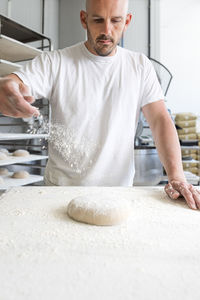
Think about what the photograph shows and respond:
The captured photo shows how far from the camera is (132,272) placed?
1.34 ft

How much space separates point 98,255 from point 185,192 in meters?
0.42

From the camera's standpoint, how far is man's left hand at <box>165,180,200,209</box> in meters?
0.73

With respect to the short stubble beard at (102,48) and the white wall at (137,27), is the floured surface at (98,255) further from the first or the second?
the white wall at (137,27)

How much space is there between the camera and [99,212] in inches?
23.7

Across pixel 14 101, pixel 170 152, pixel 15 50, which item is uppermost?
pixel 15 50

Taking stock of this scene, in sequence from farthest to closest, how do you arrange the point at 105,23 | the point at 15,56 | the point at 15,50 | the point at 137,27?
the point at 137,27, the point at 15,56, the point at 15,50, the point at 105,23

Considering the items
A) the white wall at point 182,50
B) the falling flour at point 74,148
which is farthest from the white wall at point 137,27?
the falling flour at point 74,148

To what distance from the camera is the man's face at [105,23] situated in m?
0.94

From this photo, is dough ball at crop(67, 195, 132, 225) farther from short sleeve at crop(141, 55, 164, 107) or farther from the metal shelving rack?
the metal shelving rack

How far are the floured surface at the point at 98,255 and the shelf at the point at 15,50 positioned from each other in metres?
1.83

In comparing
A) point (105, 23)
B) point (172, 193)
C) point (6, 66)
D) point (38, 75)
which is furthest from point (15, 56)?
point (172, 193)

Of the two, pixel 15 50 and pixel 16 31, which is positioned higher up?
pixel 16 31

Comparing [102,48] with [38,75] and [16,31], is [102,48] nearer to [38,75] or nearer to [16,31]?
[38,75]

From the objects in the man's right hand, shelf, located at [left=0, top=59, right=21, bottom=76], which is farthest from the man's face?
shelf, located at [left=0, top=59, right=21, bottom=76]
